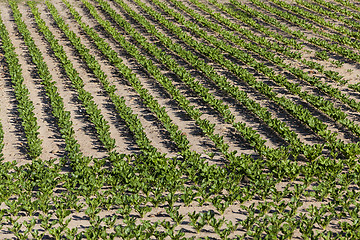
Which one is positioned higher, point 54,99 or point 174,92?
point 174,92

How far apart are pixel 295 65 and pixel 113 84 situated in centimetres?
686

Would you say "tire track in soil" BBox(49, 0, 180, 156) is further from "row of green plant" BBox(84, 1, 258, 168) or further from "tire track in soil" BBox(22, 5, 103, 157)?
"row of green plant" BBox(84, 1, 258, 168)

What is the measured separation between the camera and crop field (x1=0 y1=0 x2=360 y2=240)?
24.6ft

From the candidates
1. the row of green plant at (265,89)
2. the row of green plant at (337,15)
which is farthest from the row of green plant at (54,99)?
the row of green plant at (337,15)

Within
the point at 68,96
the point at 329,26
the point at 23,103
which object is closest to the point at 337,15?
the point at 329,26

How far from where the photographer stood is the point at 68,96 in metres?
13.0

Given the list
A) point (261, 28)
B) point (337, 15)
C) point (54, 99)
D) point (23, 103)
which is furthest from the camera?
point (337, 15)

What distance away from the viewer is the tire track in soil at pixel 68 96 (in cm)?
1028

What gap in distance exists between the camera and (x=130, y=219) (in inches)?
283

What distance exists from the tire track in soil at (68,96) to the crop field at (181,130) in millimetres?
59

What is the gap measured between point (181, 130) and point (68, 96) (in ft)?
14.5

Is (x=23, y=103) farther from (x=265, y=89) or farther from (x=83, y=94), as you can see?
(x=265, y=89)

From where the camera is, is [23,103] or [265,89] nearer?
[23,103]

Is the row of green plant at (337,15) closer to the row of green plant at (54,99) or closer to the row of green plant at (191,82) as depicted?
the row of green plant at (191,82)
